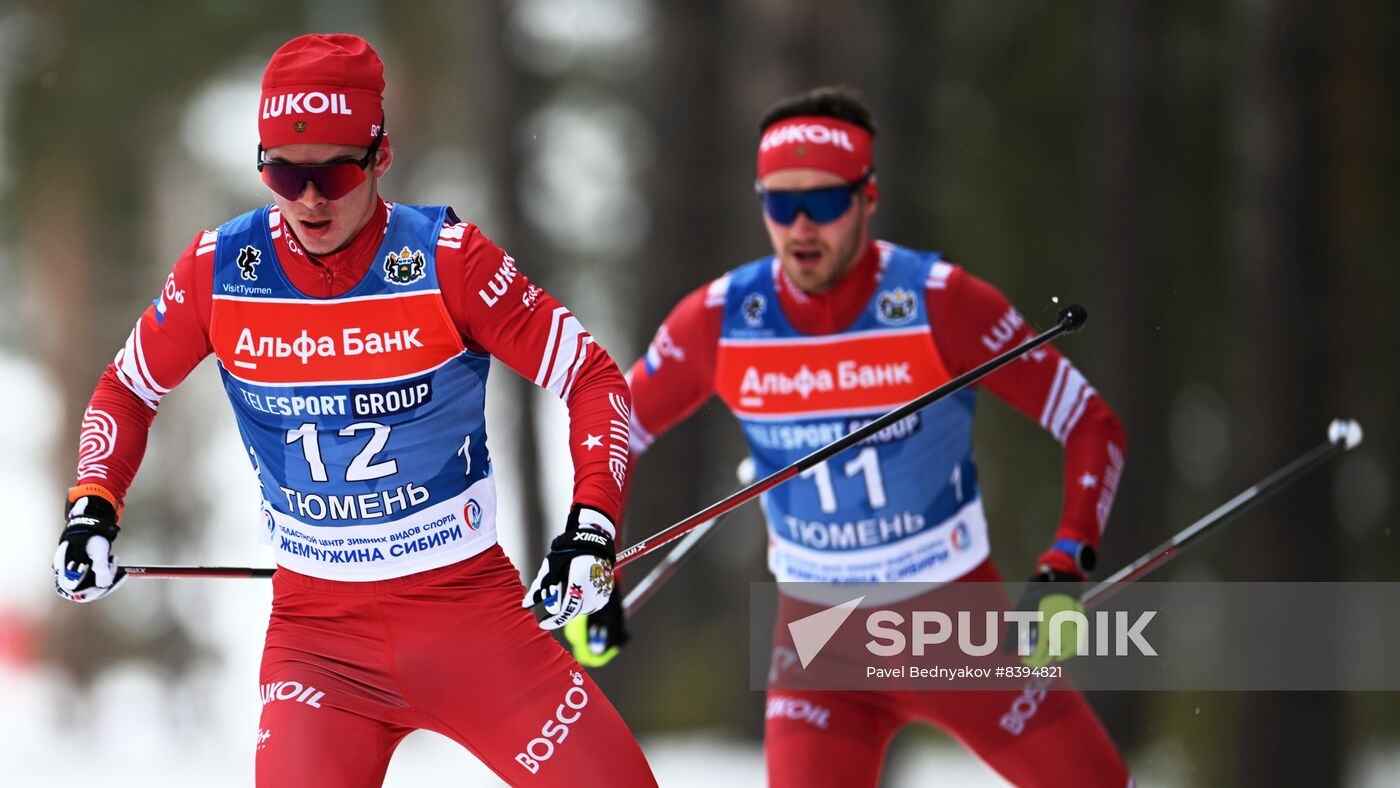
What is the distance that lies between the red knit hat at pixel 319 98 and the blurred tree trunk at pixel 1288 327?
563cm

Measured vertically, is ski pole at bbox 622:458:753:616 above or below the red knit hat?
below

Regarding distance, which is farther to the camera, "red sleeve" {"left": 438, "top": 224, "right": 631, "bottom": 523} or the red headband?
the red headband

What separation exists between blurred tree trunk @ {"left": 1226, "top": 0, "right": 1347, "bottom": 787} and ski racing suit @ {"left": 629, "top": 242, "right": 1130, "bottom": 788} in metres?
3.89

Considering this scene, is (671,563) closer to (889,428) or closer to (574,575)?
(889,428)

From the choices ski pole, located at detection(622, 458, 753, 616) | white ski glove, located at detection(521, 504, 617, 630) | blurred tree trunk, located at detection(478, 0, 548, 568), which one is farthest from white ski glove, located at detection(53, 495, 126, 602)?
blurred tree trunk, located at detection(478, 0, 548, 568)

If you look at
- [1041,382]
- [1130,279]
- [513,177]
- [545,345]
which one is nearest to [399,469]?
[545,345]

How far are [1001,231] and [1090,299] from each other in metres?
4.02

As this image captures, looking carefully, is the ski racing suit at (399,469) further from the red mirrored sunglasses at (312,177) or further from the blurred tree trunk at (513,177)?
the blurred tree trunk at (513,177)

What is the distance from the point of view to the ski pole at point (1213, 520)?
4.91 meters

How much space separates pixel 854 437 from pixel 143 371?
5.68ft

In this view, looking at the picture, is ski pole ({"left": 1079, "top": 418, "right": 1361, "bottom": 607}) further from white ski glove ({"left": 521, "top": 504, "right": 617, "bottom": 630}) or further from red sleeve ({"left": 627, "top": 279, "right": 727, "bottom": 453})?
white ski glove ({"left": 521, "top": 504, "right": 617, "bottom": 630})

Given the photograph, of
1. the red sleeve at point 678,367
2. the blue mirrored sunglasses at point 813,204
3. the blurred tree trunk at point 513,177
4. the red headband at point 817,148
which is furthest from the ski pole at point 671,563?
the blurred tree trunk at point 513,177

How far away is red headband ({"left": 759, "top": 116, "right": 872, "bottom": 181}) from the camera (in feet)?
15.4

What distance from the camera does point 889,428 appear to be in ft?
15.0
